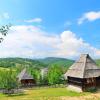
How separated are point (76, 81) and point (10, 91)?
46.8 ft

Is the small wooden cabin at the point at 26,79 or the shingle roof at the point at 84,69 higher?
the shingle roof at the point at 84,69

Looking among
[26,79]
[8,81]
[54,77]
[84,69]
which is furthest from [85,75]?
[26,79]

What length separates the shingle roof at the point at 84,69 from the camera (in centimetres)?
5428

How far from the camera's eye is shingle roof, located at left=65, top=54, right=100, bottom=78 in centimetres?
5428

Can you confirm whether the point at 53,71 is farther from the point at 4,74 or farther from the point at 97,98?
the point at 97,98

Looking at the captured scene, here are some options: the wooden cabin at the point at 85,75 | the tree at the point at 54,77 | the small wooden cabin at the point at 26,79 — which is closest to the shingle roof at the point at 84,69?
the wooden cabin at the point at 85,75

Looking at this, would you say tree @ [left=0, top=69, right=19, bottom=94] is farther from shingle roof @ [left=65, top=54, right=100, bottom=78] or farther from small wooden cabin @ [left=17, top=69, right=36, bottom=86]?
small wooden cabin @ [left=17, top=69, right=36, bottom=86]

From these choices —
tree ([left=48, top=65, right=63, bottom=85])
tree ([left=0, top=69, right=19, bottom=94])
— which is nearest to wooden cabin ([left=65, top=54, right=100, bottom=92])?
tree ([left=48, top=65, right=63, bottom=85])

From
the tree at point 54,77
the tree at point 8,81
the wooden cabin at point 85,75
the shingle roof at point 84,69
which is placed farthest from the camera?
the tree at point 54,77

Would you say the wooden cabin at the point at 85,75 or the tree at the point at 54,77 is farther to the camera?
the tree at the point at 54,77

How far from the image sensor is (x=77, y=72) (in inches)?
2219

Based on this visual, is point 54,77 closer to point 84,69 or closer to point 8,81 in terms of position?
point 8,81

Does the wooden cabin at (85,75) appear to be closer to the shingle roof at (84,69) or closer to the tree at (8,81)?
the shingle roof at (84,69)

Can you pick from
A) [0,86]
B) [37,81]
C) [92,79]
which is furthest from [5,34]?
[37,81]
